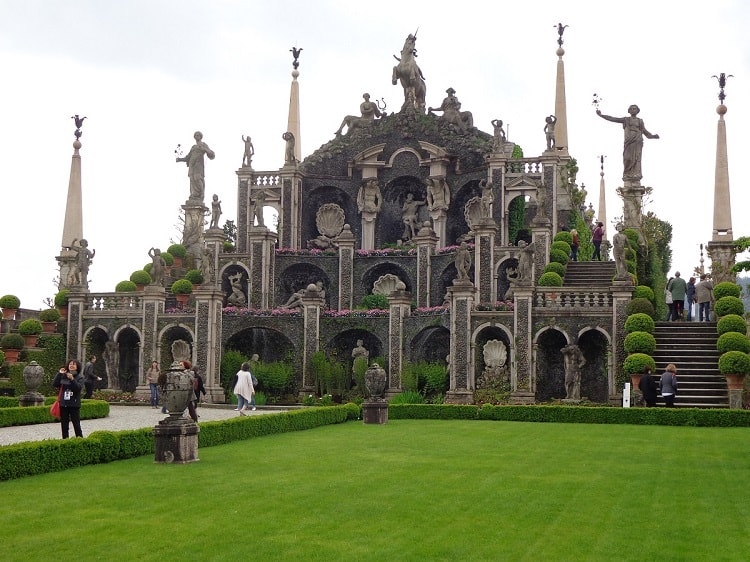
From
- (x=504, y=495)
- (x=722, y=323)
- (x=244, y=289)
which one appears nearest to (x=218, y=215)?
(x=244, y=289)

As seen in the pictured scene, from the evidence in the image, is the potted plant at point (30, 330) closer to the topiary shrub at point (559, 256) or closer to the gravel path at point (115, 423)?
the gravel path at point (115, 423)

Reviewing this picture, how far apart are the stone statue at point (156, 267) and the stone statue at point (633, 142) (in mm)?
21229

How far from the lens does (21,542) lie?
1204cm

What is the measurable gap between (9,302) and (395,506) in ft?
118

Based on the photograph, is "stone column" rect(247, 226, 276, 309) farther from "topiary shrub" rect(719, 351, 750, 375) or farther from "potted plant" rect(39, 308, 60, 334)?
"topiary shrub" rect(719, 351, 750, 375)

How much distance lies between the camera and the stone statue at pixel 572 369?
38969 mm

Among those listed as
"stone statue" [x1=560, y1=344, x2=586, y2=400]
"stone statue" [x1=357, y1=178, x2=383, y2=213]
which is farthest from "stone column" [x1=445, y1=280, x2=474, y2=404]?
"stone statue" [x1=357, y1=178, x2=383, y2=213]

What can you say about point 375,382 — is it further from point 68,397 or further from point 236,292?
point 236,292

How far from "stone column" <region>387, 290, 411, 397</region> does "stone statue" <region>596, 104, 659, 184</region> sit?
496 inches

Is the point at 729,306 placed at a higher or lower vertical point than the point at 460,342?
higher

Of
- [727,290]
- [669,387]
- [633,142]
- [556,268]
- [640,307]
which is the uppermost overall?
[633,142]

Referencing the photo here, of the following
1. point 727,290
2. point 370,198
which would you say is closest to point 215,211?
point 370,198

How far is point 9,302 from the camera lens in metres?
46.6

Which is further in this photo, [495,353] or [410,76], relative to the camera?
[410,76]
